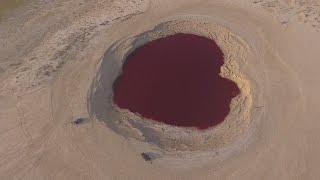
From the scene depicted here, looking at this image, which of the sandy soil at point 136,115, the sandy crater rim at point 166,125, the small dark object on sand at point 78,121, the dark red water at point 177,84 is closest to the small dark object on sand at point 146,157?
the sandy soil at point 136,115

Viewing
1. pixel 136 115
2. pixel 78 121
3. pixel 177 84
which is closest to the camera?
pixel 78 121

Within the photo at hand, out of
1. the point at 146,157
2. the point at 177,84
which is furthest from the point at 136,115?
the point at 177,84

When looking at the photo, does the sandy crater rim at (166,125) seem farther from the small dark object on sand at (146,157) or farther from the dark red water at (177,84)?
the small dark object on sand at (146,157)

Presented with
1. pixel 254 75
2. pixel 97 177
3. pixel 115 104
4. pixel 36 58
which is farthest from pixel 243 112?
pixel 36 58

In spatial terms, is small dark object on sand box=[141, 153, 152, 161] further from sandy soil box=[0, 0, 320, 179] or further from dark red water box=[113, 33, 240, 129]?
dark red water box=[113, 33, 240, 129]

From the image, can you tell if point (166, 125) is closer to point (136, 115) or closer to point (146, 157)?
point (136, 115)

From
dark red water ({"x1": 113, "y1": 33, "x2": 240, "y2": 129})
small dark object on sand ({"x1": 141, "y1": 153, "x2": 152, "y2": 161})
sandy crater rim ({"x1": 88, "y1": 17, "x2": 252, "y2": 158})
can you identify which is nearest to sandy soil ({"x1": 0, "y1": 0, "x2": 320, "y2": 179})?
sandy crater rim ({"x1": 88, "y1": 17, "x2": 252, "y2": 158})

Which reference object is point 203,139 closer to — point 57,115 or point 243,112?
point 243,112
